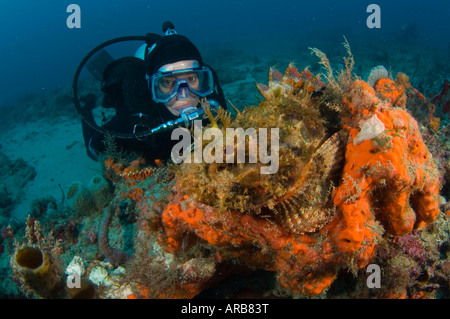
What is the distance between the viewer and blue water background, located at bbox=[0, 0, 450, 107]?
174 ft

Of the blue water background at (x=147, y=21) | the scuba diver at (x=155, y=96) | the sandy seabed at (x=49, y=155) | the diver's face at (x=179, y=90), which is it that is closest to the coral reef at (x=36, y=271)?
the scuba diver at (x=155, y=96)

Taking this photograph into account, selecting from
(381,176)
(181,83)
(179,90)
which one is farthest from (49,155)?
(381,176)

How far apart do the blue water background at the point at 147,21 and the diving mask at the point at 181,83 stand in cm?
4542

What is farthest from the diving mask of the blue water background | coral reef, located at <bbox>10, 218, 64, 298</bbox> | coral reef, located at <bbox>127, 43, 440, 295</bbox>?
the blue water background

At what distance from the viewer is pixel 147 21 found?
3401 inches

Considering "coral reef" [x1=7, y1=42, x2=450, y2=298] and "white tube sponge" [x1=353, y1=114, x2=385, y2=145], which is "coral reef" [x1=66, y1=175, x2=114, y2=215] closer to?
"coral reef" [x1=7, y1=42, x2=450, y2=298]

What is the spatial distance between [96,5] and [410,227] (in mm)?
139542

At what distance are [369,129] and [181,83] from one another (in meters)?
4.93

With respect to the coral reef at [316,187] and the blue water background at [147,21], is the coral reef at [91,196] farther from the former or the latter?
the blue water background at [147,21]

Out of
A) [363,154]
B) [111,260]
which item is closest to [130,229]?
[111,260]

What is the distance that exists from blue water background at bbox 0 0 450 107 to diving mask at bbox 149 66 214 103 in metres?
45.4

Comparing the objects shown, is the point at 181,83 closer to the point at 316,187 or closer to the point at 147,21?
the point at 316,187

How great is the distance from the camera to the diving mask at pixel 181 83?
6000 mm
